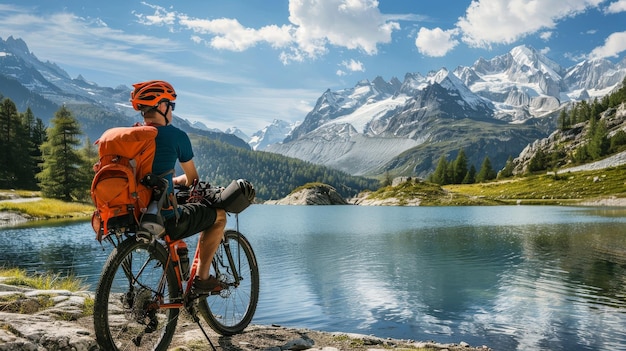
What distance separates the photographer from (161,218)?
615cm

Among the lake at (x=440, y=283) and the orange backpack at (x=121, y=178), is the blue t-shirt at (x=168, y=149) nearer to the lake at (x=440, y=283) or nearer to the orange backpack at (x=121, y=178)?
the orange backpack at (x=121, y=178)

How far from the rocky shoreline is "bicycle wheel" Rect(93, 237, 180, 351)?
2.13 ft

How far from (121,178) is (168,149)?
3.39 feet

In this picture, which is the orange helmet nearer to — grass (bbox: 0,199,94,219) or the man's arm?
the man's arm

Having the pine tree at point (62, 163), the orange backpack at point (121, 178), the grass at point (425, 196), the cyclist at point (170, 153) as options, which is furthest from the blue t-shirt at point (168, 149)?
the grass at point (425, 196)

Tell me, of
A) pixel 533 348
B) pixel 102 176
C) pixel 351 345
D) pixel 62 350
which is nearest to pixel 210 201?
pixel 102 176

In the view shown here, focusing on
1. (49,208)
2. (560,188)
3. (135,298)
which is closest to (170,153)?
(135,298)

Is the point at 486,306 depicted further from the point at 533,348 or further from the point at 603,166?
the point at 603,166

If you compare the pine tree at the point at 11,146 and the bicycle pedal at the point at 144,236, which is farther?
the pine tree at the point at 11,146

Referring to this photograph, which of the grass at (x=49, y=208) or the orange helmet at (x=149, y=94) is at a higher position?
the orange helmet at (x=149, y=94)

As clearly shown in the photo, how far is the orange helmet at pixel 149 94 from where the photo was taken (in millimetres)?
6742

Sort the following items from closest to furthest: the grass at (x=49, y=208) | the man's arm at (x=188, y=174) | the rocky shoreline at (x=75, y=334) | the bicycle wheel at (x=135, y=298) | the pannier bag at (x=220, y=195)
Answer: the bicycle wheel at (x=135, y=298) < the rocky shoreline at (x=75, y=334) < the man's arm at (x=188, y=174) < the pannier bag at (x=220, y=195) < the grass at (x=49, y=208)

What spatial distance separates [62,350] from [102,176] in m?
2.94

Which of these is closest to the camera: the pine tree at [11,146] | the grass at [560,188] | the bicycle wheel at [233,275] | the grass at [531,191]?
the bicycle wheel at [233,275]
